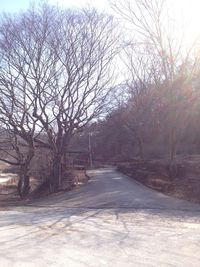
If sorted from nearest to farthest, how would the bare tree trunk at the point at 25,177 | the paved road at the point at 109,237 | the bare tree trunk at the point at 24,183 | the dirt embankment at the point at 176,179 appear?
the paved road at the point at 109,237, the dirt embankment at the point at 176,179, the bare tree trunk at the point at 25,177, the bare tree trunk at the point at 24,183

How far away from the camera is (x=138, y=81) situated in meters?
37.4

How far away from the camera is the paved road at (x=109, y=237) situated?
7.38 metres

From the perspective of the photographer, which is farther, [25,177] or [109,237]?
[25,177]

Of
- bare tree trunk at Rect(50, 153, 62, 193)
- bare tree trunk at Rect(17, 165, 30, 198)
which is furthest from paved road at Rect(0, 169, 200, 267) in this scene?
bare tree trunk at Rect(17, 165, 30, 198)

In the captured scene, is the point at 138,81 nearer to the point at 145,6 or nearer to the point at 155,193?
the point at 145,6

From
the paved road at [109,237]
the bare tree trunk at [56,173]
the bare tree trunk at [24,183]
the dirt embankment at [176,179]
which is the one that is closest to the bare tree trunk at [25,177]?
the bare tree trunk at [24,183]

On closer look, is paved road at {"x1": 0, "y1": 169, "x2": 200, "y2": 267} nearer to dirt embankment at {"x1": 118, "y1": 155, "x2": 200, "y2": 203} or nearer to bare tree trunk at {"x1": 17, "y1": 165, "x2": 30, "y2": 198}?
dirt embankment at {"x1": 118, "y1": 155, "x2": 200, "y2": 203}

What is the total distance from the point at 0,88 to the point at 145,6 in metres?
9.71

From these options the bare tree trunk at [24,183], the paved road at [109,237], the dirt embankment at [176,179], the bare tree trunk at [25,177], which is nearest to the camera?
the paved road at [109,237]

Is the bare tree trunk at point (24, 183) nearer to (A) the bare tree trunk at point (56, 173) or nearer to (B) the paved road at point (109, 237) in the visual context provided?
(A) the bare tree trunk at point (56, 173)

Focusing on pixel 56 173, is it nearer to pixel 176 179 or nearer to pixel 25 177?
pixel 25 177

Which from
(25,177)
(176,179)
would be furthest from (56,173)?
(176,179)

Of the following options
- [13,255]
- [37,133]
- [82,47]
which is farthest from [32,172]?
[13,255]

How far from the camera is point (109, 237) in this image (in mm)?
9695
